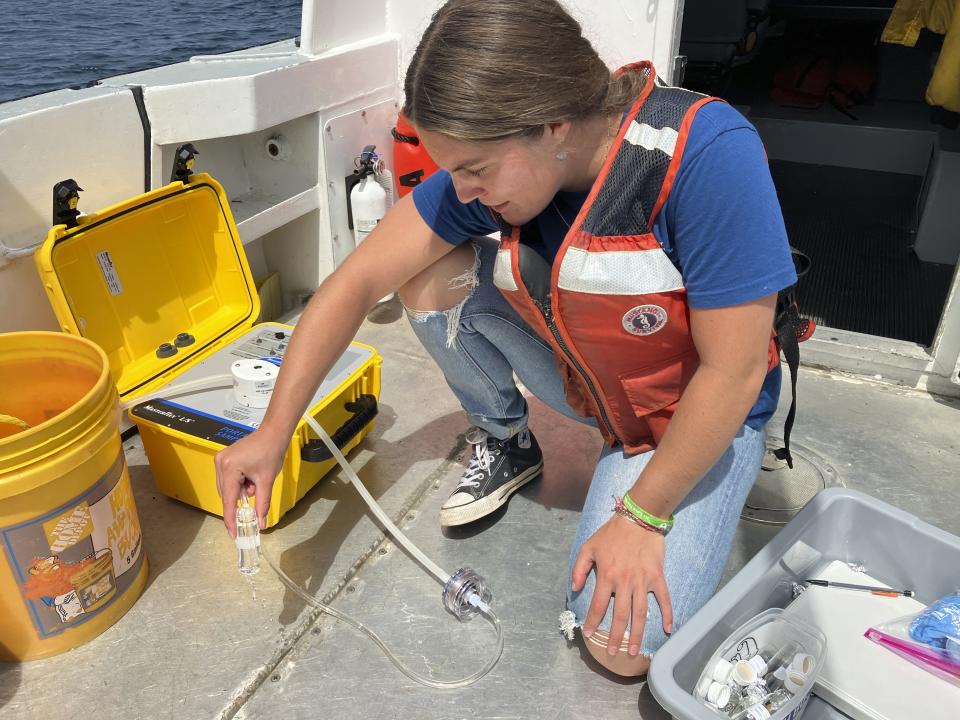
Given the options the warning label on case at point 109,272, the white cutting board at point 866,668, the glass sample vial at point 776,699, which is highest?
the warning label on case at point 109,272

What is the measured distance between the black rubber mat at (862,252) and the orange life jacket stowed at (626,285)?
61.2 inches

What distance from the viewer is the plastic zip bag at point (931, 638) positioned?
1275mm

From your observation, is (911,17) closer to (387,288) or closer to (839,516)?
(839,516)

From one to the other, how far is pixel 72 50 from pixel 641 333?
30.0ft

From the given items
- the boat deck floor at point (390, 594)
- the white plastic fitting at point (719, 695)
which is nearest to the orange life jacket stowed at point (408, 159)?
the boat deck floor at point (390, 594)

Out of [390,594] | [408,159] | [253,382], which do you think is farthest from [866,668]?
[408,159]

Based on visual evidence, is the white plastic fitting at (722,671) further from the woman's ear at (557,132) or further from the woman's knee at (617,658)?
the woman's ear at (557,132)

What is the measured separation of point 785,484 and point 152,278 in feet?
5.64

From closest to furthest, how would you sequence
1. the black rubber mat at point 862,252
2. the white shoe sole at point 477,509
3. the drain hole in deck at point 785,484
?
the white shoe sole at point 477,509, the drain hole in deck at point 785,484, the black rubber mat at point 862,252

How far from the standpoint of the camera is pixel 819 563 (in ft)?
5.03

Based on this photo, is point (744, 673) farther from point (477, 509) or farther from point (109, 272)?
point (109, 272)

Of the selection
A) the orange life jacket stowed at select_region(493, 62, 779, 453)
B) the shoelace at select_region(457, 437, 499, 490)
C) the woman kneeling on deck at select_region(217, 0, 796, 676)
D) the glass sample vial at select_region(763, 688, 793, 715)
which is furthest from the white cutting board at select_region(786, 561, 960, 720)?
the shoelace at select_region(457, 437, 499, 490)

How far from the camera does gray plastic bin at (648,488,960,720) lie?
124cm

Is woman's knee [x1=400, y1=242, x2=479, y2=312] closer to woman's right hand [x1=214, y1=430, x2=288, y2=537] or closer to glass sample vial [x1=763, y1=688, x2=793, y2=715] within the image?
woman's right hand [x1=214, y1=430, x2=288, y2=537]
